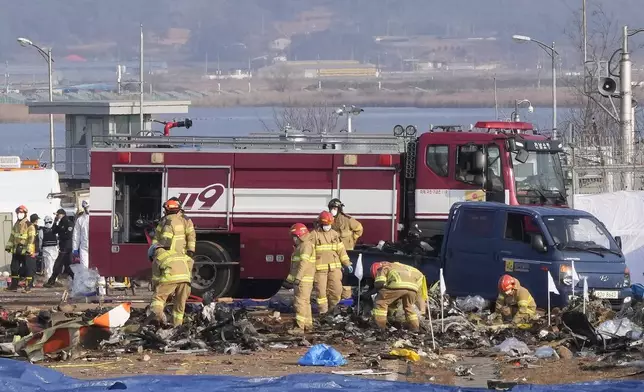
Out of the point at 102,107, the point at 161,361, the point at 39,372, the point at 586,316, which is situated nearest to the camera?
the point at 39,372

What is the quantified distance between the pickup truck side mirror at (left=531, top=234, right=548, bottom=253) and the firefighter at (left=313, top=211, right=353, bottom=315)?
257 centimetres

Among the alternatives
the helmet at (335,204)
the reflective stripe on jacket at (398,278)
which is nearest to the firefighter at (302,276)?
the reflective stripe on jacket at (398,278)

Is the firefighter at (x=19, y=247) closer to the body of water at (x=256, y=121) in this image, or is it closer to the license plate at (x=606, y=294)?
the license plate at (x=606, y=294)

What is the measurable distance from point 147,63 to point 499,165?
571ft

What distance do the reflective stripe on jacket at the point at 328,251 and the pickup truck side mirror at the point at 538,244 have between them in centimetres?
257

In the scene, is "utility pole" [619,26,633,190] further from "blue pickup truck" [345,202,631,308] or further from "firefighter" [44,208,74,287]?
"firefighter" [44,208,74,287]

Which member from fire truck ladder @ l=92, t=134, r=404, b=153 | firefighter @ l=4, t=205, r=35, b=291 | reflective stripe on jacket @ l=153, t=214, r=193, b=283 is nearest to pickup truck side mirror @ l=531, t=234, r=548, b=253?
fire truck ladder @ l=92, t=134, r=404, b=153

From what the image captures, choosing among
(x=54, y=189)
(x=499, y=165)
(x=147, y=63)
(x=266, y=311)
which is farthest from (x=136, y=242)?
(x=147, y=63)

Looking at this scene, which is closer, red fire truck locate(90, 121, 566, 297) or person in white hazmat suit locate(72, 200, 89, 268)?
red fire truck locate(90, 121, 566, 297)

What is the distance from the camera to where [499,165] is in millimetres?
21750

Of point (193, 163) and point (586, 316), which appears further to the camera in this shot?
point (193, 163)

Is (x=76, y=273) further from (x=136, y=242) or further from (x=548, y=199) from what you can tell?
(x=548, y=199)

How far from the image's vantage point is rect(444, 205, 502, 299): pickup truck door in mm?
19219

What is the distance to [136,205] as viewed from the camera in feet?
73.6
